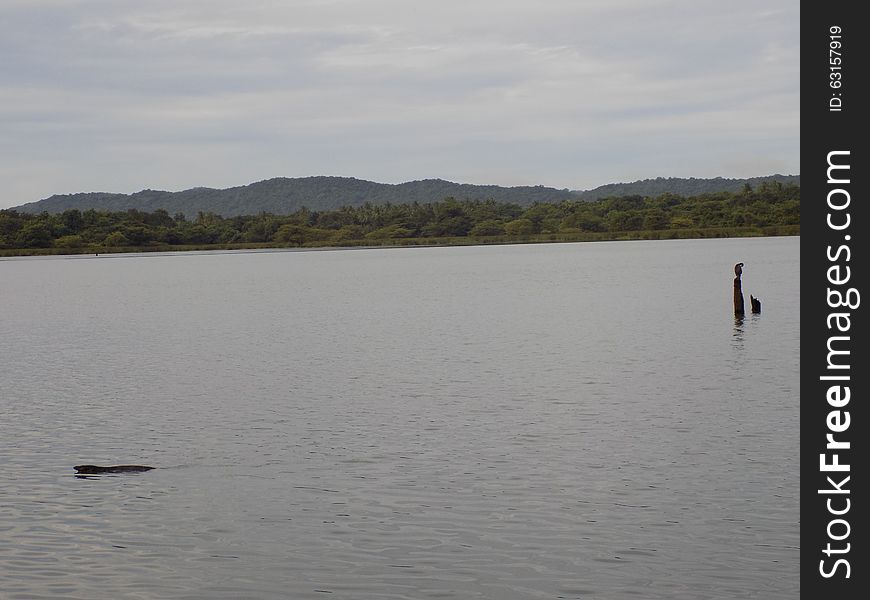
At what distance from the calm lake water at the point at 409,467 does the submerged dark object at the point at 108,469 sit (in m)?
0.45

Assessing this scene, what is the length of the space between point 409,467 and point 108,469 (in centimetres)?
590

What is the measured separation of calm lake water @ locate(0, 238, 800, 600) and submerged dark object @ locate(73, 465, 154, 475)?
0.45 metres

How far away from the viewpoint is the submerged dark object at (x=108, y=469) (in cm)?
2239

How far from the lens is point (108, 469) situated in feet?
74.3

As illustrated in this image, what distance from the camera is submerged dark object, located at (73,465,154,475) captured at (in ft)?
73.5
